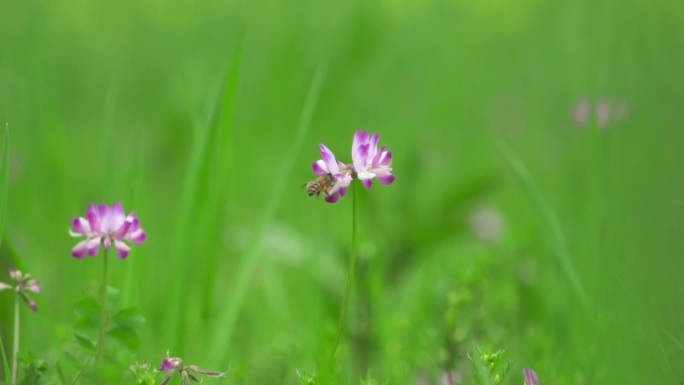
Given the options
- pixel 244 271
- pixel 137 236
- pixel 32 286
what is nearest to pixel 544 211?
pixel 244 271

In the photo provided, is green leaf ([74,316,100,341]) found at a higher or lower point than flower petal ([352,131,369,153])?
lower

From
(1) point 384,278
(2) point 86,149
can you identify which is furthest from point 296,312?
(2) point 86,149

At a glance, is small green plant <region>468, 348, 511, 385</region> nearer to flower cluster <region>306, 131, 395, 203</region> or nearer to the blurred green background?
the blurred green background

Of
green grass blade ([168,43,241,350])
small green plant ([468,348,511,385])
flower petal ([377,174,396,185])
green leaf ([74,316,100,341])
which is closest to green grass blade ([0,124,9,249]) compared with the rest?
green leaf ([74,316,100,341])

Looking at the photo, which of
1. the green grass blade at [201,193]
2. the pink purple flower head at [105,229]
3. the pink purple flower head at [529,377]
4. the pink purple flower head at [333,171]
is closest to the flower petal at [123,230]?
the pink purple flower head at [105,229]

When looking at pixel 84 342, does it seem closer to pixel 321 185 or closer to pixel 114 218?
pixel 114 218

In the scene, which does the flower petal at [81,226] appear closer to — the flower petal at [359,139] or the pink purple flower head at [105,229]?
the pink purple flower head at [105,229]
